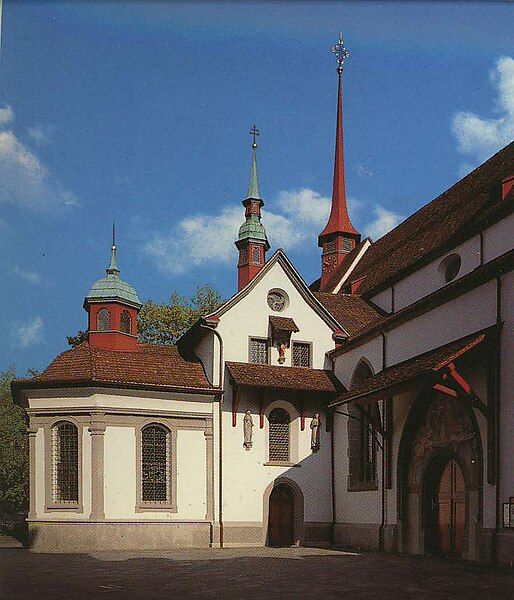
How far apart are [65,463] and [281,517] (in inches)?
291

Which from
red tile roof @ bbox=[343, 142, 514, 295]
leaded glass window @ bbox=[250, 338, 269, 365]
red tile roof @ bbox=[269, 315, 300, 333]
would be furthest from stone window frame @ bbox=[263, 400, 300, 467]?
red tile roof @ bbox=[343, 142, 514, 295]

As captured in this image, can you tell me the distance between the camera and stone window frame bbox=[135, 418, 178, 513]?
27.0 meters

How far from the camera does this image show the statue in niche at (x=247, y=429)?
93.5 ft

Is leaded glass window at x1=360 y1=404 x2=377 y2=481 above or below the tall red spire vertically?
below

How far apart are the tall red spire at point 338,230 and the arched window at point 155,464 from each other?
19577mm

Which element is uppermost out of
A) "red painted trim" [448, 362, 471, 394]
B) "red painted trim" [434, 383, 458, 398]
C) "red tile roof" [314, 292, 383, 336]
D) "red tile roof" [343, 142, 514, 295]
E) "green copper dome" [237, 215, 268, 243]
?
"green copper dome" [237, 215, 268, 243]

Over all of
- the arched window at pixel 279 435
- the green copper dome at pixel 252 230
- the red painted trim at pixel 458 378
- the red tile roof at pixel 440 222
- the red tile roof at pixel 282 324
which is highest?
the green copper dome at pixel 252 230

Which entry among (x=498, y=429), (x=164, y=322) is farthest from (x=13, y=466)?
(x=498, y=429)

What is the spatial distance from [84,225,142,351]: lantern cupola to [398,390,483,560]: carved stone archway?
11.4m

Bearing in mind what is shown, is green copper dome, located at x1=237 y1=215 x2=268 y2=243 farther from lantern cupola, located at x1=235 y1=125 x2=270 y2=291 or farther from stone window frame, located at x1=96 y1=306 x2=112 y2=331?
stone window frame, located at x1=96 y1=306 x2=112 y2=331

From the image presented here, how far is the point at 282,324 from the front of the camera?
97.0 ft

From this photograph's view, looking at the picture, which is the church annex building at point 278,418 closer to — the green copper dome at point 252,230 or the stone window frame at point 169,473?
the stone window frame at point 169,473

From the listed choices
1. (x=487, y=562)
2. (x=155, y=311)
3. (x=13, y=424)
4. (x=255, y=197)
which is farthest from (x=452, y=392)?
(x=13, y=424)

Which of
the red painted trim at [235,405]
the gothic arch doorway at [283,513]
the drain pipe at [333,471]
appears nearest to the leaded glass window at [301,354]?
the drain pipe at [333,471]
